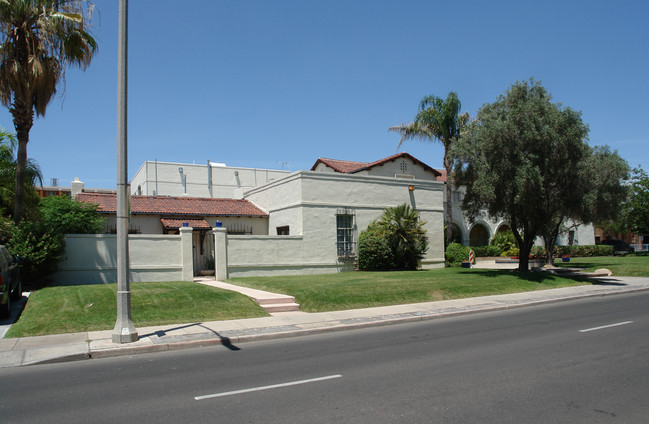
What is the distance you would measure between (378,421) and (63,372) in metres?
5.61

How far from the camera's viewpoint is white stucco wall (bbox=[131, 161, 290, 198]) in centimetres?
3703

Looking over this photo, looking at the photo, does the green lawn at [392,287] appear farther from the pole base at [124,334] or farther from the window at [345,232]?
the pole base at [124,334]

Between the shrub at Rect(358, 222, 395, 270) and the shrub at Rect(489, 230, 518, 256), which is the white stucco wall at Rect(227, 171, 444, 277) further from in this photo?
the shrub at Rect(489, 230, 518, 256)

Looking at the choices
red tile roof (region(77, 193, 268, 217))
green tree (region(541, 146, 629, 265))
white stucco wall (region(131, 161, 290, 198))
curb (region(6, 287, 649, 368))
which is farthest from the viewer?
white stucco wall (region(131, 161, 290, 198))

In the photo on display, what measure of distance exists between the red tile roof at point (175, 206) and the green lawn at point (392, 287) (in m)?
5.25

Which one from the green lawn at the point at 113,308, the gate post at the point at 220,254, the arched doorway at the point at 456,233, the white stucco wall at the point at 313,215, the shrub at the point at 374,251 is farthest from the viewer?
the arched doorway at the point at 456,233

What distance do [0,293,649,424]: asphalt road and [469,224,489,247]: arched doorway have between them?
3450 cm

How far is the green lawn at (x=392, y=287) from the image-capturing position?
15352 mm

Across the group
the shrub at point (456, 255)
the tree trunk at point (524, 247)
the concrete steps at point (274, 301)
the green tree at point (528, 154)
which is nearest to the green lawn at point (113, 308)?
the concrete steps at point (274, 301)

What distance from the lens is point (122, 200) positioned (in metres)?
10.0

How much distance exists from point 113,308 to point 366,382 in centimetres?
852

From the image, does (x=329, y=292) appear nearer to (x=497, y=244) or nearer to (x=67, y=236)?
(x=67, y=236)

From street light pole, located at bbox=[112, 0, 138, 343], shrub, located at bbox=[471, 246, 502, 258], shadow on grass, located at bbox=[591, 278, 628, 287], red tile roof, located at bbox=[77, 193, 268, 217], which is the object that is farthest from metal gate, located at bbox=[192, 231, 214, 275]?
shrub, located at bbox=[471, 246, 502, 258]

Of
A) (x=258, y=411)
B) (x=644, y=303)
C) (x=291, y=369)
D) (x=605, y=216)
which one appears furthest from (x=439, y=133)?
(x=258, y=411)
